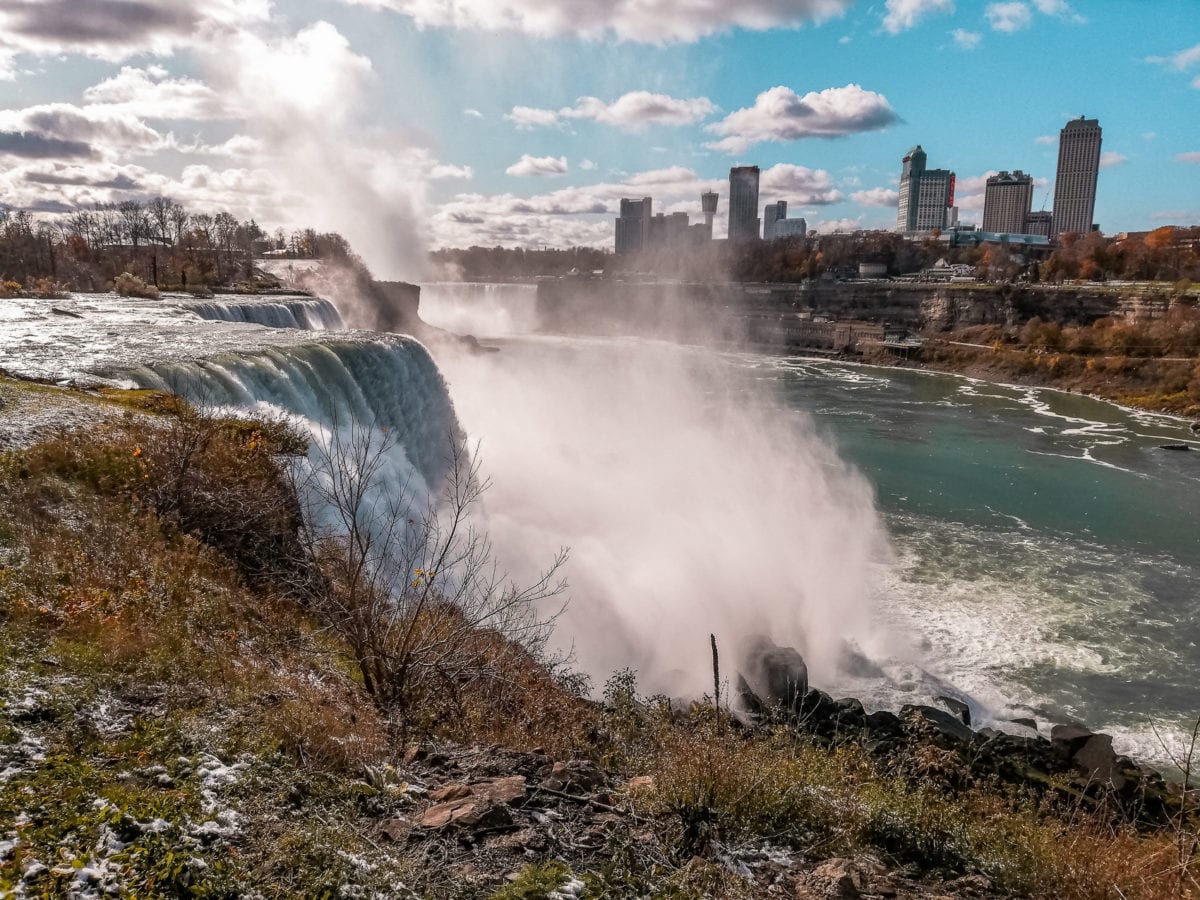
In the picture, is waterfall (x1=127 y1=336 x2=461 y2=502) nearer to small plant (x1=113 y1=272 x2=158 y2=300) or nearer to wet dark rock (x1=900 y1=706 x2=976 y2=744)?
wet dark rock (x1=900 y1=706 x2=976 y2=744)

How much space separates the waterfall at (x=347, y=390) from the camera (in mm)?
13453

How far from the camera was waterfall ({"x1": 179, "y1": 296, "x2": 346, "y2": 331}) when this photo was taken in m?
25.8

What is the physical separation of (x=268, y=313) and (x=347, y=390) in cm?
1316

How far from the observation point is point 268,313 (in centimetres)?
2739

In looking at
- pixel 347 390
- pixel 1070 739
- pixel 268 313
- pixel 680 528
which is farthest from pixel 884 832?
pixel 268 313

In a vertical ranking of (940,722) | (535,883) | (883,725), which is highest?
(535,883)

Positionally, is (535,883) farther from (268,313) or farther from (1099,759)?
(268,313)

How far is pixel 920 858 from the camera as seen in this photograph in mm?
5082

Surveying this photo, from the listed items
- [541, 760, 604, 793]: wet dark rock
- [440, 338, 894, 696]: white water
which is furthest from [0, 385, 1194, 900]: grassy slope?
[440, 338, 894, 696]: white water

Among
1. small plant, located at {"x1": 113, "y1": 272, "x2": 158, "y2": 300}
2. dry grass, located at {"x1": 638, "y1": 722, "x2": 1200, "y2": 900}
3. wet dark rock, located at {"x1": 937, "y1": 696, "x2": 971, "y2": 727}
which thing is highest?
small plant, located at {"x1": 113, "y1": 272, "x2": 158, "y2": 300}

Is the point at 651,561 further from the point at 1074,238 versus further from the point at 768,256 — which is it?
the point at 1074,238

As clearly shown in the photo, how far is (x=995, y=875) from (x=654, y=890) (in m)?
2.52

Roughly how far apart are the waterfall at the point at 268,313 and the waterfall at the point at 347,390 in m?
6.47

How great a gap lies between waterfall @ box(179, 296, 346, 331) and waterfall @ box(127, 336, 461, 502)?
6468 millimetres
